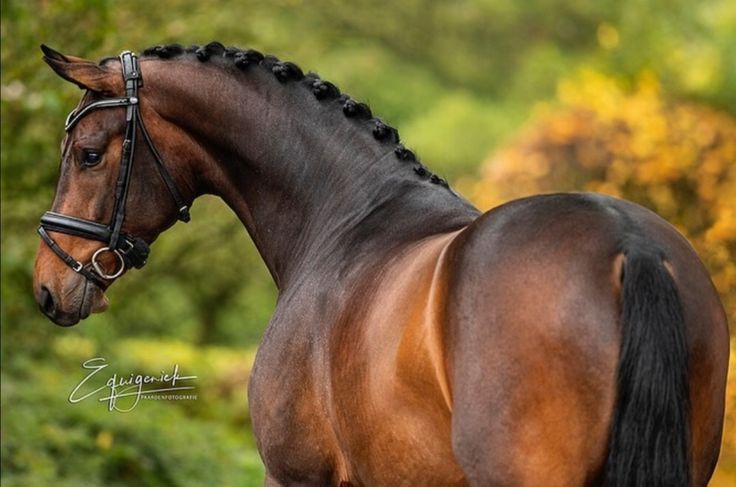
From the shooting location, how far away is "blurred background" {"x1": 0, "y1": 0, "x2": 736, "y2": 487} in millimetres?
8648

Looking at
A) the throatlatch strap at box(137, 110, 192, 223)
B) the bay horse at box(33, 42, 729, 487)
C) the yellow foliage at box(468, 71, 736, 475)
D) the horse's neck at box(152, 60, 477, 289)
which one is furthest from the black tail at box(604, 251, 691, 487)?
the yellow foliage at box(468, 71, 736, 475)

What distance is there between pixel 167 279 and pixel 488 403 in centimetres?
1251

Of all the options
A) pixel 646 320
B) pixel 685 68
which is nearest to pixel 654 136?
pixel 646 320

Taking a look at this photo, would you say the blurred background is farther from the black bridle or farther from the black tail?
the black tail

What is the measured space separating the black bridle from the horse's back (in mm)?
1651

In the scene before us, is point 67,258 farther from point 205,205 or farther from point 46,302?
point 205,205

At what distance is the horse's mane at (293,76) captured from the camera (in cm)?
452

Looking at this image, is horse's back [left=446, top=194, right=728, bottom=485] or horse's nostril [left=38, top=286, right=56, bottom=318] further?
horse's nostril [left=38, top=286, right=56, bottom=318]

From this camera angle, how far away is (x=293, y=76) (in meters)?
4.62

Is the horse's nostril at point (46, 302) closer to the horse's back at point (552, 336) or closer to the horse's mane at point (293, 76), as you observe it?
the horse's mane at point (293, 76)

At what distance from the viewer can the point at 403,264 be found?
3.74 m

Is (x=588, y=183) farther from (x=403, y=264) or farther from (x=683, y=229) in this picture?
(x=403, y=264)
